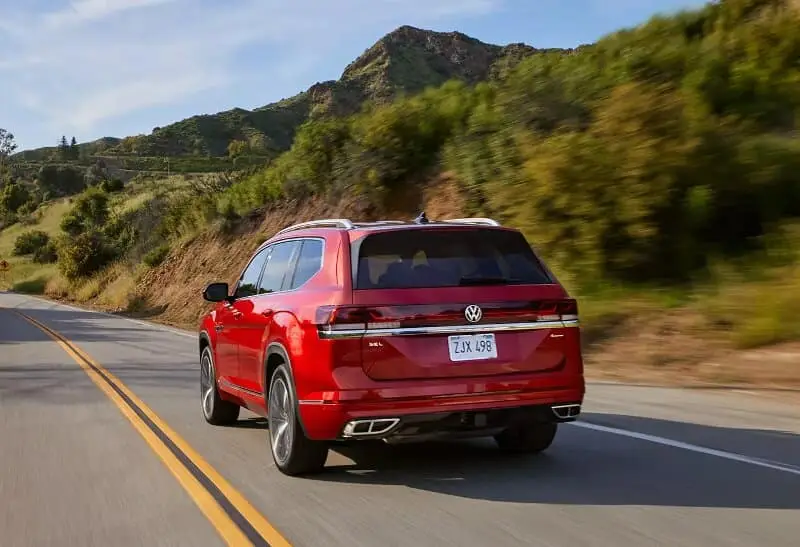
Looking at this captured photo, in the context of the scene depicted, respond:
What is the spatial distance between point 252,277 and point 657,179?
8.58 meters

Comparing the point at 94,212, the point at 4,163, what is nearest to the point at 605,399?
the point at 94,212

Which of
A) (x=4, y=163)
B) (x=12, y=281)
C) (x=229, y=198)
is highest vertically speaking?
(x=4, y=163)

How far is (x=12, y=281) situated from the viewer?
74125 mm

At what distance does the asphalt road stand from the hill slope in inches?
1692

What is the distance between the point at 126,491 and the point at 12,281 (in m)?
73.8

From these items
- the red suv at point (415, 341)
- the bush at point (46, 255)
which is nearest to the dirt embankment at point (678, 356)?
the red suv at point (415, 341)

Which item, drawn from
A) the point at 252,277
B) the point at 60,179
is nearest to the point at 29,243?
the point at 60,179

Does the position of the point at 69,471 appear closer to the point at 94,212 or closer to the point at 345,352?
the point at 345,352

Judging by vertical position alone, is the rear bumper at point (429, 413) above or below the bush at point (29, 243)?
below

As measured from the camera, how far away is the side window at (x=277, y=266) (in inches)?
286

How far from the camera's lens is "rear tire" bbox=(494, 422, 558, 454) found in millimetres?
6938

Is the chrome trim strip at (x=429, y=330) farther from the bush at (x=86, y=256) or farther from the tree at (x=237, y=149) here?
the tree at (x=237, y=149)

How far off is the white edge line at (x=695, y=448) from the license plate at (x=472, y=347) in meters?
2.02

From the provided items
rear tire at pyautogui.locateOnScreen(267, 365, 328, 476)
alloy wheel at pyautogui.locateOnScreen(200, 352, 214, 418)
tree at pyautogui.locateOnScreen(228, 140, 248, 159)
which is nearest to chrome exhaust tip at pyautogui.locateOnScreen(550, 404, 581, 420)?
rear tire at pyautogui.locateOnScreen(267, 365, 328, 476)
